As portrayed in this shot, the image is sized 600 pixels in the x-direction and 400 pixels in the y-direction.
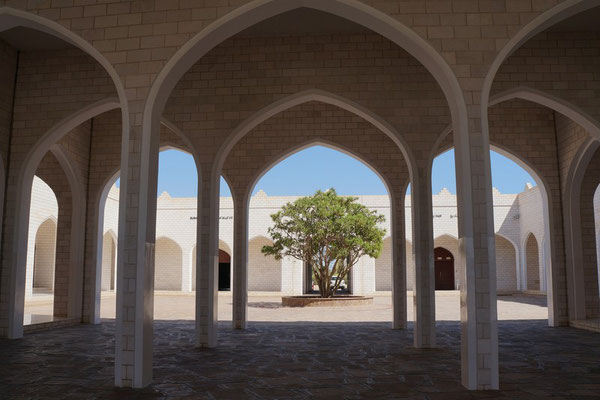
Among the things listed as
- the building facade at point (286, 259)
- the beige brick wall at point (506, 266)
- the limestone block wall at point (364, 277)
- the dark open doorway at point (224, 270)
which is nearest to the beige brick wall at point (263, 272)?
the building facade at point (286, 259)

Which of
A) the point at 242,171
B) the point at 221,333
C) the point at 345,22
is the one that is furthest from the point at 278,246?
the point at 345,22

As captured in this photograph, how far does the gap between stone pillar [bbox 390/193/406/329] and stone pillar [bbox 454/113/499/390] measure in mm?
4893

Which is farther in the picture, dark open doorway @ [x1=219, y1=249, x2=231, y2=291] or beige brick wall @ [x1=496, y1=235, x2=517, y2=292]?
dark open doorway @ [x1=219, y1=249, x2=231, y2=291]

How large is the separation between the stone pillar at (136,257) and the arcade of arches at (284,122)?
0.02 m

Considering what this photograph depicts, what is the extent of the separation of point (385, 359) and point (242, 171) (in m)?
5.30

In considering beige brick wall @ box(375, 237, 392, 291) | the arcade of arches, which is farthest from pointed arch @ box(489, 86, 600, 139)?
beige brick wall @ box(375, 237, 392, 291)

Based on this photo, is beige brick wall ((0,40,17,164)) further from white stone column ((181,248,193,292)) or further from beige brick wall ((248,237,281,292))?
beige brick wall ((248,237,281,292))

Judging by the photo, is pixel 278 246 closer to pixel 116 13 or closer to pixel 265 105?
pixel 265 105

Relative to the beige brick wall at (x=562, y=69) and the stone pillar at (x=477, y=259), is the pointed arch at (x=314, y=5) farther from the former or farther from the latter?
the beige brick wall at (x=562, y=69)

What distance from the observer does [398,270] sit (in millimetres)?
9969

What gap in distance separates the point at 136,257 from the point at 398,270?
Result: 6.00m

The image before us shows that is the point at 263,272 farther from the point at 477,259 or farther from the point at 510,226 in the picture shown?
the point at 477,259

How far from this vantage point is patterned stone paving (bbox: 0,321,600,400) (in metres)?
4.85

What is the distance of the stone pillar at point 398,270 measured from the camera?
988 centimetres
